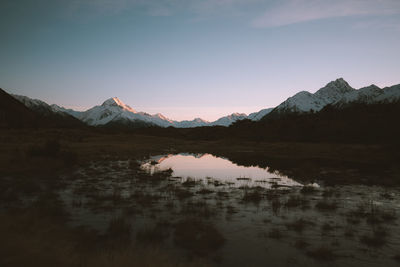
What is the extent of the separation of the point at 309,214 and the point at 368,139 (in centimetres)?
7469

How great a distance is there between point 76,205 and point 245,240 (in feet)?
33.0

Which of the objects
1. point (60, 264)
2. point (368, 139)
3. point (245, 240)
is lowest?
point (245, 240)

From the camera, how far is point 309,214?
15.2 m

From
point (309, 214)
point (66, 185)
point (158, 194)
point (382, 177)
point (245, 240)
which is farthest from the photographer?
point (382, 177)

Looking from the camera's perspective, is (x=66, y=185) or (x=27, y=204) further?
(x=66, y=185)

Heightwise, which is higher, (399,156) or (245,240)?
(399,156)

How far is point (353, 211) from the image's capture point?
15508 mm

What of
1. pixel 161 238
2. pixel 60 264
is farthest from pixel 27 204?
pixel 60 264

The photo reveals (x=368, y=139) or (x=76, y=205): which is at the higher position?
(x=368, y=139)

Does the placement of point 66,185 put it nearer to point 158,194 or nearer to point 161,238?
point 158,194

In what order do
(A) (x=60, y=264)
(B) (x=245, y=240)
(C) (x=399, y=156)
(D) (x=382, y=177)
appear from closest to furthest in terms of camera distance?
(A) (x=60, y=264) < (B) (x=245, y=240) < (D) (x=382, y=177) < (C) (x=399, y=156)

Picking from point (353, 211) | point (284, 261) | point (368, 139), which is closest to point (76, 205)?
point (284, 261)

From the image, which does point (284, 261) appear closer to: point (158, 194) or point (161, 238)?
point (161, 238)

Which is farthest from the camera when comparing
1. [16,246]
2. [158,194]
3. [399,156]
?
[399,156]
